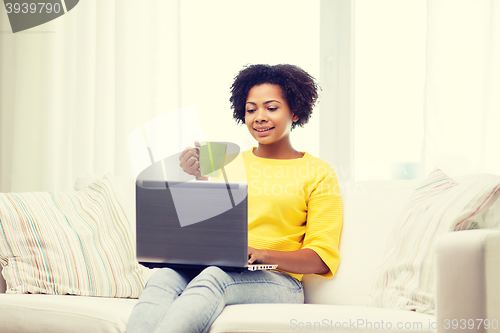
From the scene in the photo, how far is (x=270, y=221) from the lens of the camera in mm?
1455

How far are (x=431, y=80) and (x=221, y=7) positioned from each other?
109cm

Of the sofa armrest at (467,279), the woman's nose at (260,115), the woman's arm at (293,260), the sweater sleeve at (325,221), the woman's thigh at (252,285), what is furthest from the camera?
the woman's nose at (260,115)

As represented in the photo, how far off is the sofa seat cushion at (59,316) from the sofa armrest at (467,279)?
0.76 meters

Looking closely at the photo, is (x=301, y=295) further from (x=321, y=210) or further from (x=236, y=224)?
(x=236, y=224)

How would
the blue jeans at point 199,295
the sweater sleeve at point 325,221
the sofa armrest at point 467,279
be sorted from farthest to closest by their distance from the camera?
the sweater sleeve at point 325,221 < the blue jeans at point 199,295 < the sofa armrest at point 467,279

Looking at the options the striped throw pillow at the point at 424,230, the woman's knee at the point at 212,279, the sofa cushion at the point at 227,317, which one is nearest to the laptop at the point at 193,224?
the woman's knee at the point at 212,279

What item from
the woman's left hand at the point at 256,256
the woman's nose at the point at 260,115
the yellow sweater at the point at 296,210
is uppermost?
the woman's nose at the point at 260,115

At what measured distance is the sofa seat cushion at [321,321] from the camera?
1.03m

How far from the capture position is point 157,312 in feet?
3.57

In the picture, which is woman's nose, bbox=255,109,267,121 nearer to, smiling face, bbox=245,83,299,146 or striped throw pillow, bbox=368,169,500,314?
smiling face, bbox=245,83,299,146

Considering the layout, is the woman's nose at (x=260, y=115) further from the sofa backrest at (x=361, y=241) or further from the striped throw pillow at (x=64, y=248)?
the striped throw pillow at (x=64, y=248)

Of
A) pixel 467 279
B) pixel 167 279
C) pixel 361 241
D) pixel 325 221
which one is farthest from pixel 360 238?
pixel 167 279

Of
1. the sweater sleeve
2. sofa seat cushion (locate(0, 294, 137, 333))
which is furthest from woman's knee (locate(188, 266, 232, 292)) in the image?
the sweater sleeve

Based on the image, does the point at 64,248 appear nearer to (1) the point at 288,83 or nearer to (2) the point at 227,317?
(2) the point at 227,317
